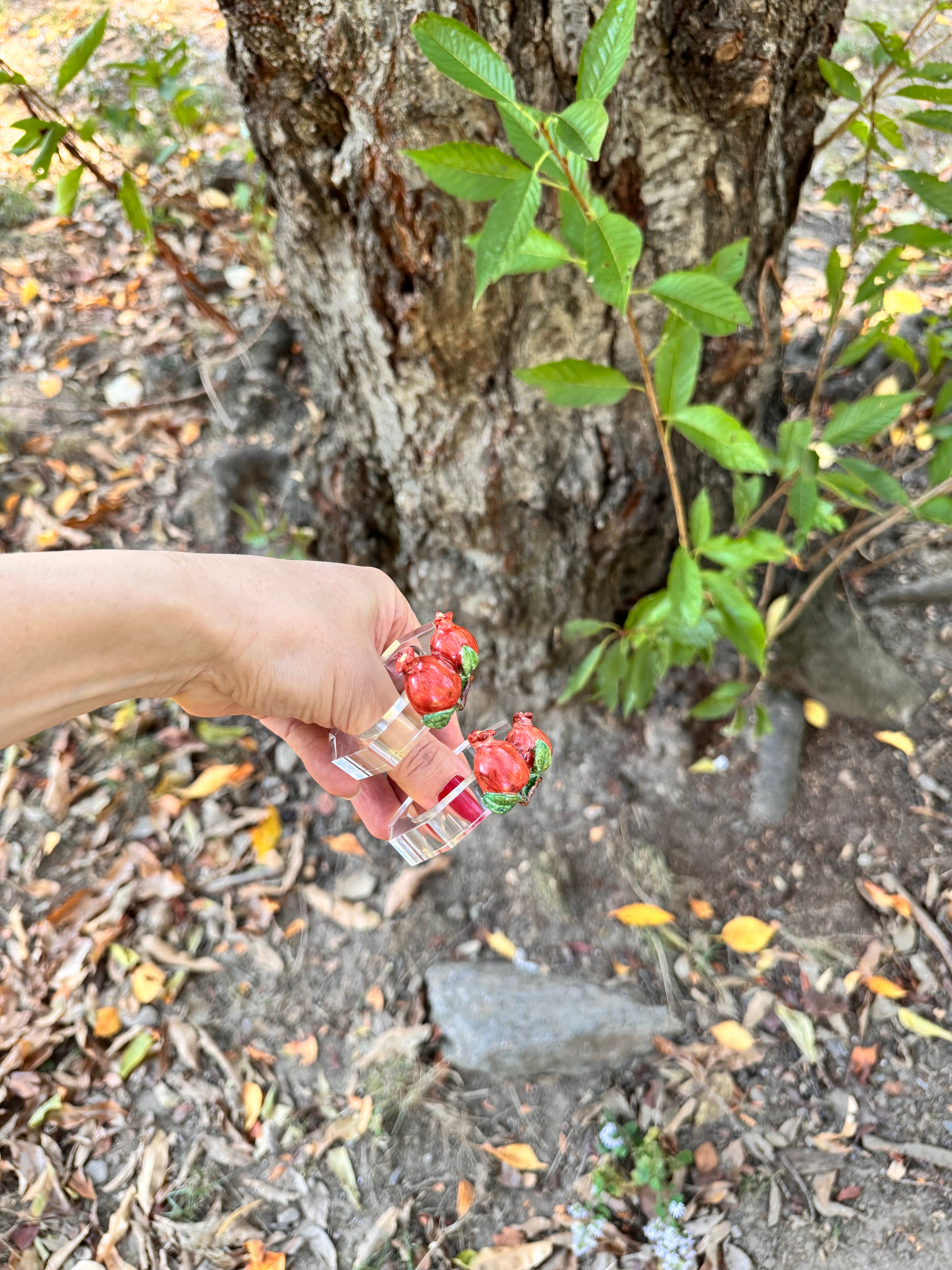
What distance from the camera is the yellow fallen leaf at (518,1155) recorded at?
1.62 meters

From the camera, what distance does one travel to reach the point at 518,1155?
1631 millimetres

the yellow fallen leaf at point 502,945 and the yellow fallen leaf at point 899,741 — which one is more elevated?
the yellow fallen leaf at point 899,741

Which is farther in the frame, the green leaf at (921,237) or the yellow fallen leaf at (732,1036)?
the yellow fallen leaf at (732,1036)

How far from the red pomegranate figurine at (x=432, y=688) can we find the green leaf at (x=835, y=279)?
1165 mm

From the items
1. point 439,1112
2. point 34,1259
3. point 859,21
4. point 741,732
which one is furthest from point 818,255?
point 34,1259

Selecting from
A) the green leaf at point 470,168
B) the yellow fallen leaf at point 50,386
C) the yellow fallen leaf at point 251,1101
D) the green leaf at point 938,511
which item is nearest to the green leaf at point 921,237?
the green leaf at point 938,511

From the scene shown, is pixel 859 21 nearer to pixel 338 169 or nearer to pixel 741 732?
pixel 338 169

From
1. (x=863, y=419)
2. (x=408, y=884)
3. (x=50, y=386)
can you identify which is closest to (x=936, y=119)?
(x=863, y=419)

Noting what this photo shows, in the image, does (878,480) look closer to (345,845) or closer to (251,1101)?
(345,845)

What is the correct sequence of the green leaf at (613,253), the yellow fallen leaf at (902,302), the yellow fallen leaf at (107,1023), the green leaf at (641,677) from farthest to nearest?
the yellow fallen leaf at (902,302)
the yellow fallen leaf at (107,1023)
the green leaf at (641,677)
the green leaf at (613,253)

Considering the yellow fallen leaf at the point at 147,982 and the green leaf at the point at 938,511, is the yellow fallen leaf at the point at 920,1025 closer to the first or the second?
the green leaf at the point at 938,511

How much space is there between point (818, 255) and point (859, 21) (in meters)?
1.68

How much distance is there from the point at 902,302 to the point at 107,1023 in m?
2.79

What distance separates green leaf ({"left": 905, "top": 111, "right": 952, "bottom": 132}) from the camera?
1314 millimetres
